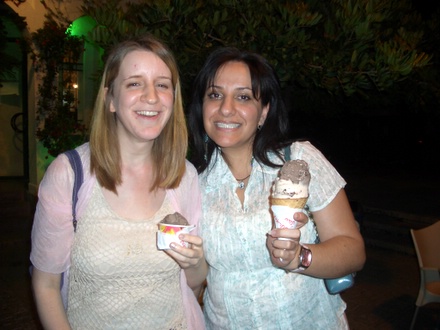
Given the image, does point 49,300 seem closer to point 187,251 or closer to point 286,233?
point 187,251

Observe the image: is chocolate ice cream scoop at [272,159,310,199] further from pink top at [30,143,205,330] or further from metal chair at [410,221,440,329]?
metal chair at [410,221,440,329]

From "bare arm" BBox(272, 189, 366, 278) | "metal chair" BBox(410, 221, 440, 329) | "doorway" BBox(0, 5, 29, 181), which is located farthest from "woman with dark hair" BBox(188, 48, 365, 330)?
"doorway" BBox(0, 5, 29, 181)

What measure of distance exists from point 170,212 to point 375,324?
429cm

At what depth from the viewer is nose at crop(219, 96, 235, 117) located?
2426 mm

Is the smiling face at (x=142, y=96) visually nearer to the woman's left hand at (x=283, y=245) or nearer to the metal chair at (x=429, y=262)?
the woman's left hand at (x=283, y=245)

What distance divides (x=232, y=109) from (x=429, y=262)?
3.48m

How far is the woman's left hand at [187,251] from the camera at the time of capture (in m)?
2.01

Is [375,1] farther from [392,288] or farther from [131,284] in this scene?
[392,288]

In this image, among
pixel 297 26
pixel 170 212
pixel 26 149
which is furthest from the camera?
pixel 26 149

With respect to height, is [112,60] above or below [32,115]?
above

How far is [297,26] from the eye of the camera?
12.8 ft

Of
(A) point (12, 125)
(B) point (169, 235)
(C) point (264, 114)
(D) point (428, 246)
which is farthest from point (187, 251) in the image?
(A) point (12, 125)

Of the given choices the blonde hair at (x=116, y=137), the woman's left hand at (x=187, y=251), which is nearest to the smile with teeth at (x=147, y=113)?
the blonde hair at (x=116, y=137)

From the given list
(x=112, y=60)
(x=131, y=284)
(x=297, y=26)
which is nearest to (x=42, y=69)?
(x=297, y=26)
